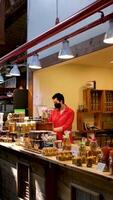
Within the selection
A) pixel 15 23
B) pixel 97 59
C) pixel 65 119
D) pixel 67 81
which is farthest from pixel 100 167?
pixel 15 23

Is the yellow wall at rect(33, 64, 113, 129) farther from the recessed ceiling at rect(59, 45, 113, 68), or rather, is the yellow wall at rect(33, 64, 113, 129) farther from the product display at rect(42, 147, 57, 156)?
the product display at rect(42, 147, 57, 156)

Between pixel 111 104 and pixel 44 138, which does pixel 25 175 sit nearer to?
pixel 44 138

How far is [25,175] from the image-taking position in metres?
4.93

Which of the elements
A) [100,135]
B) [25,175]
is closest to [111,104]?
[100,135]

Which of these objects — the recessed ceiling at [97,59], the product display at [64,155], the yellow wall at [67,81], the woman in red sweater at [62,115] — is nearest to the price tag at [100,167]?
the product display at [64,155]

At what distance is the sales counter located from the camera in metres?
3.12

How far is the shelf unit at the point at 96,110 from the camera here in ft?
26.9

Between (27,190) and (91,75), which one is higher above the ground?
(91,75)

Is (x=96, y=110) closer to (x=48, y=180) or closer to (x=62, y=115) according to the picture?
(x=62, y=115)

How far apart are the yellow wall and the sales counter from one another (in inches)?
90.1

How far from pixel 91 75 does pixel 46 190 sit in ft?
15.9

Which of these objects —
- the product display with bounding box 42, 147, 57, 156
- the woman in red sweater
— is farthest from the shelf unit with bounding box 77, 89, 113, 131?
the product display with bounding box 42, 147, 57, 156

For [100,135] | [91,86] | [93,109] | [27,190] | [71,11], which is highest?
[71,11]

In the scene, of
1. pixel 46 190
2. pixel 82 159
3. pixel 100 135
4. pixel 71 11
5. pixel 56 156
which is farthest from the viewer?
pixel 100 135
